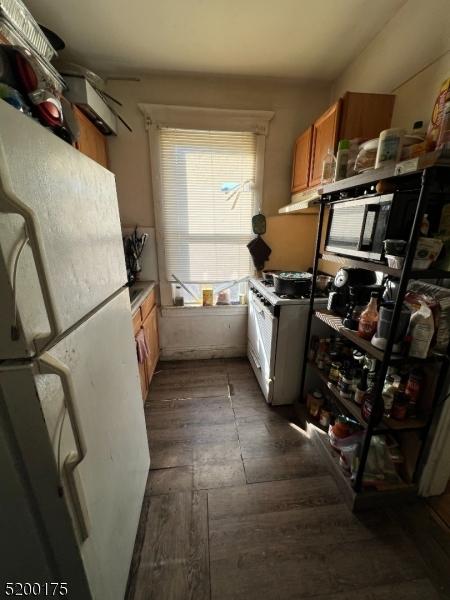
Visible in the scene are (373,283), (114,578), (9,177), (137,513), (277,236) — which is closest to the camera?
(9,177)

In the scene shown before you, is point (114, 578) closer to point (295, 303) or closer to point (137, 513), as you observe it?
point (137, 513)

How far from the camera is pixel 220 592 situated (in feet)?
3.21

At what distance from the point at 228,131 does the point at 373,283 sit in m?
1.81

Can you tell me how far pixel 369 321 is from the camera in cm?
118

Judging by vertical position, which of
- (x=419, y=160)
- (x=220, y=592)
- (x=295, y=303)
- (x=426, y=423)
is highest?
(x=419, y=160)

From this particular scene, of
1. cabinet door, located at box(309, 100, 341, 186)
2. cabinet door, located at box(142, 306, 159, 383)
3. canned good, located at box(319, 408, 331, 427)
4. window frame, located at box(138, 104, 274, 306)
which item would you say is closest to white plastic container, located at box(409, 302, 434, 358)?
canned good, located at box(319, 408, 331, 427)

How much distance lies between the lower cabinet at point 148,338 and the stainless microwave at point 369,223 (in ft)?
4.71

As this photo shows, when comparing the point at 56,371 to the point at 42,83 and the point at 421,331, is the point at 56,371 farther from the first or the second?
the point at 421,331

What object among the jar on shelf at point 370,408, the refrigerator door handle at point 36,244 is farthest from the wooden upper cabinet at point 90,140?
the jar on shelf at point 370,408

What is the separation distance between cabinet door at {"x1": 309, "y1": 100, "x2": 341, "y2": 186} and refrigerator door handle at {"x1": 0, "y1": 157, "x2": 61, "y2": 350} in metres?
1.82

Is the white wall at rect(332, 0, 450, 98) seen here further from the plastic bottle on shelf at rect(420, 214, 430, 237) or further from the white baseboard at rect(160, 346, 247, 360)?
the white baseboard at rect(160, 346, 247, 360)

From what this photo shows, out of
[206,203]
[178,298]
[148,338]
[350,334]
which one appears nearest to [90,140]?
[206,203]

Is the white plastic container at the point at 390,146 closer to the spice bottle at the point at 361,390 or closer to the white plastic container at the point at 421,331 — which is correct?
the white plastic container at the point at 421,331

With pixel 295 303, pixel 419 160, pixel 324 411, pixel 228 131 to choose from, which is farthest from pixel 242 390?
pixel 228 131
